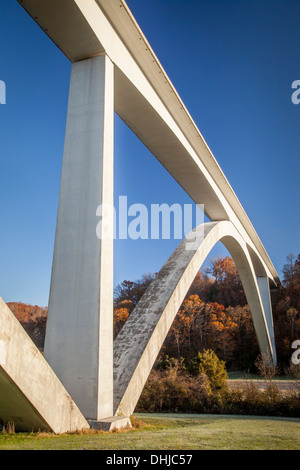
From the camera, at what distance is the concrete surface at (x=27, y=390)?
3.97 meters

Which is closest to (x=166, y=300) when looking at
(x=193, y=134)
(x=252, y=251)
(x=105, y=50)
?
(x=193, y=134)

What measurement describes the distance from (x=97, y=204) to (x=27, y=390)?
3.28m

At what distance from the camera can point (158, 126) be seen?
34.6ft

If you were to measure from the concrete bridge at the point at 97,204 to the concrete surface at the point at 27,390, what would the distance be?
0.85 m

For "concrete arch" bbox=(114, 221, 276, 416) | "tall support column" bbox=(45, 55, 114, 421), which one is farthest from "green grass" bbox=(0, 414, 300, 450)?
"concrete arch" bbox=(114, 221, 276, 416)

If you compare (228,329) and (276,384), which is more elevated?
(228,329)

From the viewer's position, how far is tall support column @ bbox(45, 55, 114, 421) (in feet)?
19.5

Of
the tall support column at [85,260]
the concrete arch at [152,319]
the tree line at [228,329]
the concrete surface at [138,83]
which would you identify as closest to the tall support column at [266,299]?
the tree line at [228,329]

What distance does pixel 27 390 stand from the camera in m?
4.30

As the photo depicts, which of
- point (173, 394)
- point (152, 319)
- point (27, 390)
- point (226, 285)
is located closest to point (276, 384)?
point (173, 394)

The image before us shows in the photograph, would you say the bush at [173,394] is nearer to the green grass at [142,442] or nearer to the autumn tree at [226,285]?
the green grass at [142,442]

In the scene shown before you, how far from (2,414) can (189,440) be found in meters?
2.78

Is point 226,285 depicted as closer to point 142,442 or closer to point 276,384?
point 276,384
